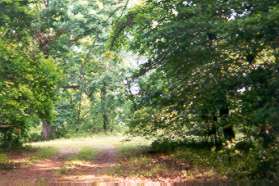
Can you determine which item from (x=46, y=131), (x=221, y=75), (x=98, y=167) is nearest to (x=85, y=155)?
(x=98, y=167)

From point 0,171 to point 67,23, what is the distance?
1330 cm

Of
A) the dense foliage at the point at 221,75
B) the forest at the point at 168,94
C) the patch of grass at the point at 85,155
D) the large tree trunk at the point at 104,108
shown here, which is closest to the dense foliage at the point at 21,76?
the forest at the point at 168,94

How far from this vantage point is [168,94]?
17094 mm

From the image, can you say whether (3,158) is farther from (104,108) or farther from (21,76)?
(104,108)

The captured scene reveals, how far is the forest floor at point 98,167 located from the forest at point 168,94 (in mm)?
48

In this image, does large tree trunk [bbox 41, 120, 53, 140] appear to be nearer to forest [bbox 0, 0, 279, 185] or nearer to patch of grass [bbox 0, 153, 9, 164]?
forest [bbox 0, 0, 279, 185]

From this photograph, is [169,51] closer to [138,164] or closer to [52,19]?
[138,164]

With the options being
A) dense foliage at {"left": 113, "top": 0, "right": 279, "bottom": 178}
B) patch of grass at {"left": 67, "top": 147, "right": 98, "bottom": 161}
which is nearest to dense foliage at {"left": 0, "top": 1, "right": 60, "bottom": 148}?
patch of grass at {"left": 67, "top": 147, "right": 98, "bottom": 161}

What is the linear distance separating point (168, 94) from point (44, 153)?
8.27 meters

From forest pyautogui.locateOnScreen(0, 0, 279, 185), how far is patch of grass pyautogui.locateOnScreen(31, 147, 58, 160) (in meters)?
0.05

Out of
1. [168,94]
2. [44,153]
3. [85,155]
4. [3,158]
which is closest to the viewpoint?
[168,94]

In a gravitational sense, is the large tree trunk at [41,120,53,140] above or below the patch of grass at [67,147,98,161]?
above

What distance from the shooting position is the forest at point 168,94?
1176 centimetres

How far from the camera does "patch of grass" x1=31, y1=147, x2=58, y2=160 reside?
21516 millimetres
